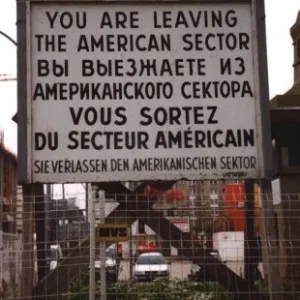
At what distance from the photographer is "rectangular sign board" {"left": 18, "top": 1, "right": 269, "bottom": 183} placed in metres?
5.70

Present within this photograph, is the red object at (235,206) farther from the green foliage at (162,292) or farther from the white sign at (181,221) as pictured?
the green foliage at (162,292)

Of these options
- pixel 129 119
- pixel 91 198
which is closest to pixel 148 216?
pixel 91 198

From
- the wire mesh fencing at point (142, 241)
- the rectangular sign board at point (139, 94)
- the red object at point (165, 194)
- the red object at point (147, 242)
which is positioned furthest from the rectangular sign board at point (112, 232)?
the red object at point (165, 194)

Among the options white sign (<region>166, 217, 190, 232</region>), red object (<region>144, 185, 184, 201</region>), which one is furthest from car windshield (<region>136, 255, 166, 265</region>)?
red object (<region>144, 185, 184, 201</region>)

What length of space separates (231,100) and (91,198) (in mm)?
1633

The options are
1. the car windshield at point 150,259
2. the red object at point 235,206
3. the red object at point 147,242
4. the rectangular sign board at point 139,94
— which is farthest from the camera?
the car windshield at point 150,259

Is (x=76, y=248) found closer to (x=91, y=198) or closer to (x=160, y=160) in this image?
(x=91, y=198)

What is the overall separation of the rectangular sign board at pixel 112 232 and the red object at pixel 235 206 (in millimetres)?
1050

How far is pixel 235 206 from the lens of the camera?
21.1 ft

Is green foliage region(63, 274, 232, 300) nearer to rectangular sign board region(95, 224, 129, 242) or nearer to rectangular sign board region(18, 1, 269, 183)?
rectangular sign board region(95, 224, 129, 242)

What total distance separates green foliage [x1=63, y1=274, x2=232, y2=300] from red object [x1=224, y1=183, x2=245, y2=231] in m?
0.83

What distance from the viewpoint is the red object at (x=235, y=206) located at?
6.35 m

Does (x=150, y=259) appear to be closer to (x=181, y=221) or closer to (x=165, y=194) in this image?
(x=165, y=194)

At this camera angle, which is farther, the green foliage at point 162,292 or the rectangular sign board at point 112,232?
the green foliage at point 162,292
